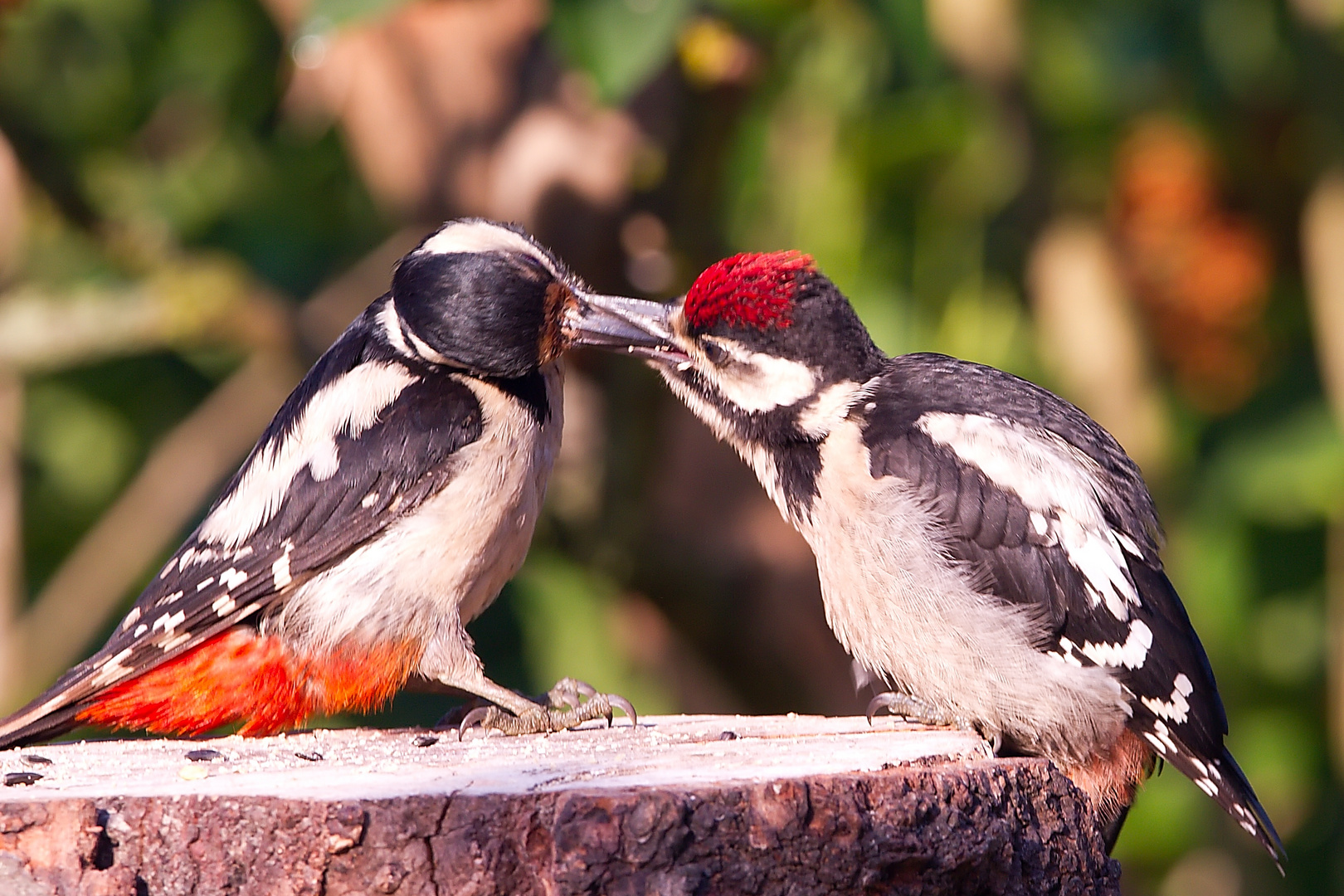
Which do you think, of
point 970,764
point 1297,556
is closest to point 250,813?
point 970,764

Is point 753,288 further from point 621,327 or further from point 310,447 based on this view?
point 310,447

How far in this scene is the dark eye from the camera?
3320 mm

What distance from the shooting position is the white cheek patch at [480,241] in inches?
127

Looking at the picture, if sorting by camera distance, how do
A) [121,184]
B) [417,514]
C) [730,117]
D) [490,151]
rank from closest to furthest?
[417,514] → [730,117] → [490,151] → [121,184]

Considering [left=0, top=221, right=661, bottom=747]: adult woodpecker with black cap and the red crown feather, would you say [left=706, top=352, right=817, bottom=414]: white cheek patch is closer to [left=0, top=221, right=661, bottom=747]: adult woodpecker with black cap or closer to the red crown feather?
the red crown feather

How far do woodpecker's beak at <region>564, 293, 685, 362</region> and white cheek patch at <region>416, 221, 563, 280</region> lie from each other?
100 millimetres

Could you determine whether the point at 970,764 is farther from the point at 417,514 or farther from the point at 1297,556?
the point at 1297,556

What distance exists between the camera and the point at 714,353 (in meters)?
3.34

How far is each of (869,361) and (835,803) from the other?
1341 millimetres

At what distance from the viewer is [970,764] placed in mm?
2521

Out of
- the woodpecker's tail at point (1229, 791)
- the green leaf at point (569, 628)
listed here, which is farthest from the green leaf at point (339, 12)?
the woodpecker's tail at point (1229, 791)

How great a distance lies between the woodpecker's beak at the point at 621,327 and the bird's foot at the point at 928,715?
34.2 inches

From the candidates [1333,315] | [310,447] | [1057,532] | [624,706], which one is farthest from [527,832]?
[1333,315]

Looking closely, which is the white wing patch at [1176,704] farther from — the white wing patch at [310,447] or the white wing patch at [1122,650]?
the white wing patch at [310,447]
